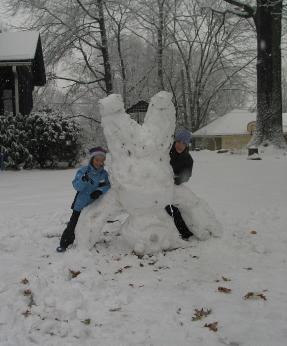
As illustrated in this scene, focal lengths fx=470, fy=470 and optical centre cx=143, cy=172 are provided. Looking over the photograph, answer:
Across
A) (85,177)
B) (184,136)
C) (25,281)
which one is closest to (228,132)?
(184,136)

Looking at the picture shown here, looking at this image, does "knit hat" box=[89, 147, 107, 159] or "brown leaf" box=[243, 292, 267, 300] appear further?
"knit hat" box=[89, 147, 107, 159]

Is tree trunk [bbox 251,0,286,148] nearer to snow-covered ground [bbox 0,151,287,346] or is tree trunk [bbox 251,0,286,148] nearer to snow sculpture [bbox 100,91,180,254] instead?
snow-covered ground [bbox 0,151,287,346]

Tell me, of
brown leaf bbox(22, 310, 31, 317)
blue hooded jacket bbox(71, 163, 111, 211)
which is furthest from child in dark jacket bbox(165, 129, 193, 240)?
brown leaf bbox(22, 310, 31, 317)

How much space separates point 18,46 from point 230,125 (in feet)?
77.1

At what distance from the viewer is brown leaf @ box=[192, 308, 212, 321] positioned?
332cm

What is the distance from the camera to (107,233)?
587 cm

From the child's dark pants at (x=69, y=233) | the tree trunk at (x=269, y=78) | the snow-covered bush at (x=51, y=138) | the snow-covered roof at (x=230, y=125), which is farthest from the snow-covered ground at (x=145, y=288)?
the snow-covered roof at (x=230, y=125)

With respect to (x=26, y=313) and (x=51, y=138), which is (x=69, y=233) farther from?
(x=51, y=138)

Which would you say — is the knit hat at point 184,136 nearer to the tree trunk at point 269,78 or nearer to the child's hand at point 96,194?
the child's hand at point 96,194

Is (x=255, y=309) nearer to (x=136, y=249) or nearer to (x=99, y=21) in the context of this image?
(x=136, y=249)

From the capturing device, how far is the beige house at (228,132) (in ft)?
119

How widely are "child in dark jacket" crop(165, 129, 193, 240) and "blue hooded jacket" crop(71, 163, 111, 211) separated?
779mm

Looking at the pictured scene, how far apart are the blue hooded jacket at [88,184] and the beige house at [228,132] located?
30498 millimetres

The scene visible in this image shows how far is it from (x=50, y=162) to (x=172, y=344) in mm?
11220
